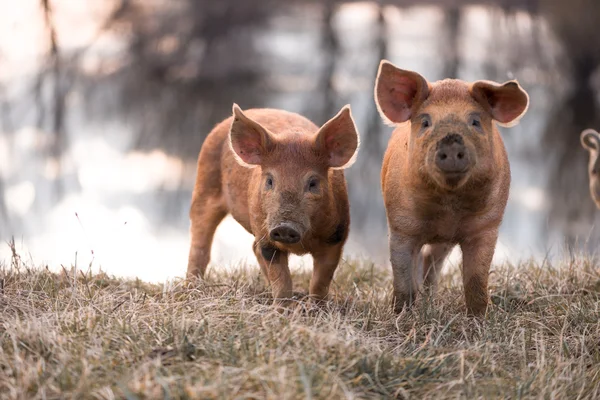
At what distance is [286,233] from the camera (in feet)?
21.1

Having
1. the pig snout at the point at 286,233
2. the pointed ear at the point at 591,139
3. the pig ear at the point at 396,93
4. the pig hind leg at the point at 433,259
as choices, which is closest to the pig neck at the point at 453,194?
the pig ear at the point at 396,93

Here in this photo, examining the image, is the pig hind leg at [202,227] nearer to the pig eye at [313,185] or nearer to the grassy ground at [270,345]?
the grassy ground at [270,345]

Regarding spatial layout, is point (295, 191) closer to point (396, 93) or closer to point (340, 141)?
point (340, 141)

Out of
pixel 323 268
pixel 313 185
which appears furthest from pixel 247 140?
pixel 323 268

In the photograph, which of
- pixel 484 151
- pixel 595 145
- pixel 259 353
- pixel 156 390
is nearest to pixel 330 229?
pixel 484 151

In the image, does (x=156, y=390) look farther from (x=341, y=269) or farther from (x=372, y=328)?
(x=341, y=269)

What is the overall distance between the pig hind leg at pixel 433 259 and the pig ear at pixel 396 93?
1666mm

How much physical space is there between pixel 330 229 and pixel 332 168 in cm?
46

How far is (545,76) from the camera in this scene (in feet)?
54.3

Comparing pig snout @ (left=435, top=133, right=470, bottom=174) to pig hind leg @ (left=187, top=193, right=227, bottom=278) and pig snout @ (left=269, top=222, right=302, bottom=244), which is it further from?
pig hind leg @ (left=187, top=193, right=227, bottom=278)

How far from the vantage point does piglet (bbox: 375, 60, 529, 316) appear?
612 cm

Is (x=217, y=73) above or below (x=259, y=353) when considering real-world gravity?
above

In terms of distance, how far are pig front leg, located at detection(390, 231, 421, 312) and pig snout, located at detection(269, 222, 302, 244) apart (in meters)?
0.78

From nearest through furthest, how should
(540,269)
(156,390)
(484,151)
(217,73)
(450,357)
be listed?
(156,390) → (450,357) → (484,151) → (540,269) → (217,73)
